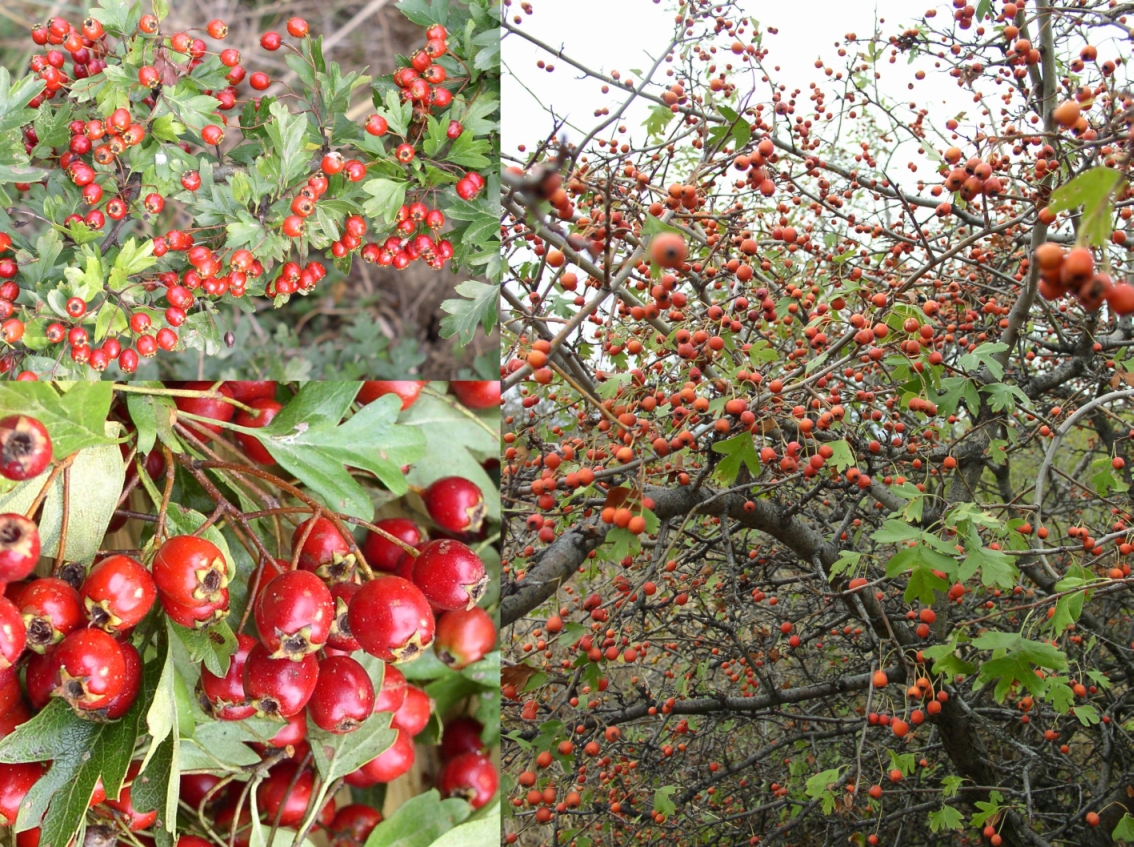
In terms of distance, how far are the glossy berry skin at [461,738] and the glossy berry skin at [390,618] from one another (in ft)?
1.23

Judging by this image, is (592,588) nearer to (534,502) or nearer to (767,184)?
(534,502)

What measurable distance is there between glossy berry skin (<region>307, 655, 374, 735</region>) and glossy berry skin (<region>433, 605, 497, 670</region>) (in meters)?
0.19

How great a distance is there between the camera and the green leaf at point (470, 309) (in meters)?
1.16

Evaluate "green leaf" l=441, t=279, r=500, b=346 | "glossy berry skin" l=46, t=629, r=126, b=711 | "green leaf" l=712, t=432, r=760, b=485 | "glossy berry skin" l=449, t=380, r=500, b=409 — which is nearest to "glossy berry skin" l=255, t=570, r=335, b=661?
"glossy berry skin" l=46, t=629, r=126, b=711

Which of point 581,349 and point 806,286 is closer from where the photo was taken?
point 581,349

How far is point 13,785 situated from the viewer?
67cm

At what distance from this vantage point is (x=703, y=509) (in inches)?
56.2

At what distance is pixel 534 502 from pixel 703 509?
330 millimetres

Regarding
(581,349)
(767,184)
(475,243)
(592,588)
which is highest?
(767,184)

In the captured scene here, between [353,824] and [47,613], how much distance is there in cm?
48

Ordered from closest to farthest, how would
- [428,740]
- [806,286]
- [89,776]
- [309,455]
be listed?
[89,776]
[309,455]
[428,740]
[806,286]

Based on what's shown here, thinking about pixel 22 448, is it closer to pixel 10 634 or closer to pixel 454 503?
pixel 10 634

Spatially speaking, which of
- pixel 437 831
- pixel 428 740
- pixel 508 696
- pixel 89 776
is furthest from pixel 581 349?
pixel 89 776

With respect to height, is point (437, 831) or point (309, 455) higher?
point (309, 455)
